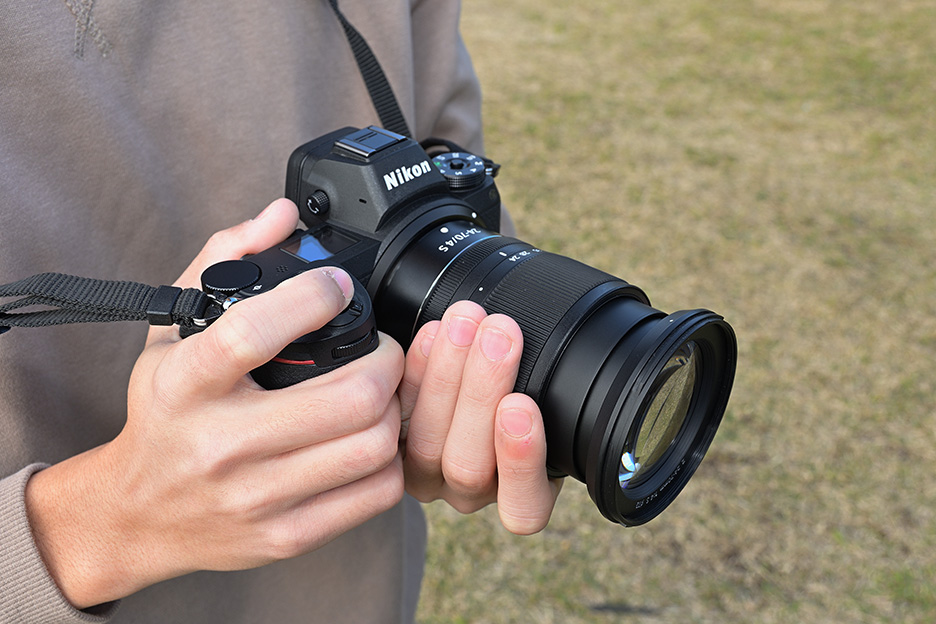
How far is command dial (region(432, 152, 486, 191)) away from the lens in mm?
891

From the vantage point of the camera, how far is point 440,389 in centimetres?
70

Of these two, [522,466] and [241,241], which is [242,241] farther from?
[522,466]

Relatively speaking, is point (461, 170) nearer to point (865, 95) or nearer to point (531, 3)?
point (865, 95)

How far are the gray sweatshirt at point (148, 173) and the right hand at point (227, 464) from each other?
4 centimetres

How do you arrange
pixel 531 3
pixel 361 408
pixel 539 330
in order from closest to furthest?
pixel 361 408 < pixel 539 330 < pixel 531 3

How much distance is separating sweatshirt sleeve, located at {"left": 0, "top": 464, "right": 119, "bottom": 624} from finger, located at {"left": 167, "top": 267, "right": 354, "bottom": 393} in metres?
0.20

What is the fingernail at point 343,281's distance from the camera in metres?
0.65

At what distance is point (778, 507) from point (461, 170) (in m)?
1.33

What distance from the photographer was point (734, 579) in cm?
170

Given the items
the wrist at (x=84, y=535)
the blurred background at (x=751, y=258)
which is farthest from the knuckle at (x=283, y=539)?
the blurred background at (x=751, y=258)

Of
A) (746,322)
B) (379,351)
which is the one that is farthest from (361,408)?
(746,322)

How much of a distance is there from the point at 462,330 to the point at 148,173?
1.18 ft

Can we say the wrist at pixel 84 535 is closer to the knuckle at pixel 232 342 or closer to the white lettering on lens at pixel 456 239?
the knuckle at pixel 232 342

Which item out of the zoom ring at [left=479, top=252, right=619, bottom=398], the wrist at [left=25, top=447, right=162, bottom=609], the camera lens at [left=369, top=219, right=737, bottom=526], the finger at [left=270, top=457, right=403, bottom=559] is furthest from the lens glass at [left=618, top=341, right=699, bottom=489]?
the wrist at [left=25, top=447, right=162, bottom=609]
